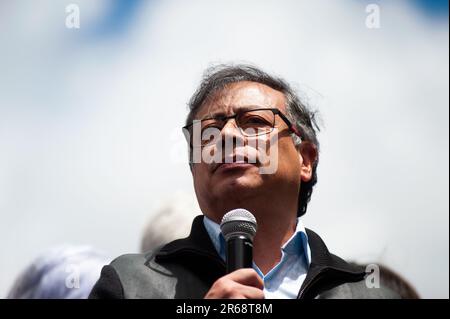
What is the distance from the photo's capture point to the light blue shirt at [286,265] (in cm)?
373

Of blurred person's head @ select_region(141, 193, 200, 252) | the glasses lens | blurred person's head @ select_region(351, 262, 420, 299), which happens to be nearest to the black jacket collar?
the glasses lens

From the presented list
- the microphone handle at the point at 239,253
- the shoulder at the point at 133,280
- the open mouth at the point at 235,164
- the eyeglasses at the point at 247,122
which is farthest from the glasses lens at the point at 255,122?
the microphone handle at the point at 239,253

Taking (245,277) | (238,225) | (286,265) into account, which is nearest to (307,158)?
(286,265)

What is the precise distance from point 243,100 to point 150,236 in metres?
1.19

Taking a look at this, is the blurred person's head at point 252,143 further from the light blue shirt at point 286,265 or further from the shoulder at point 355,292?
the shoulder at point 355,292

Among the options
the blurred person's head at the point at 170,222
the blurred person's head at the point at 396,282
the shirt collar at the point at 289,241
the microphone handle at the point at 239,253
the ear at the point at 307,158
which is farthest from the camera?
the blurred person's head at the point at 170,222

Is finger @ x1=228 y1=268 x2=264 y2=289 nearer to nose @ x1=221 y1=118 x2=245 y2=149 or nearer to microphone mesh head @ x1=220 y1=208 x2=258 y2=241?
microphone mesh head @ x1=220 y1=208 x2=258 y2=241

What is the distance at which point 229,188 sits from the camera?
3898 millimetres

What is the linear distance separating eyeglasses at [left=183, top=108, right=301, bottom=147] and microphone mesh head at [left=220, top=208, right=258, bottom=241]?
80 cm

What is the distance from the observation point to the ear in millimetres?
4352

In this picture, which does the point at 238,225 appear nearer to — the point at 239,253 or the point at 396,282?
the point at 239,253

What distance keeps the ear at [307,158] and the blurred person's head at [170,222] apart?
89 centimetres
